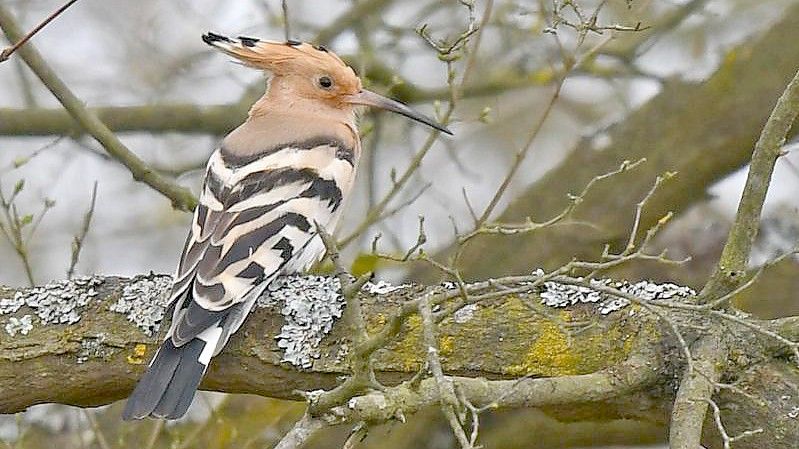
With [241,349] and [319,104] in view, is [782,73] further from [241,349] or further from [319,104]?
[241,349]

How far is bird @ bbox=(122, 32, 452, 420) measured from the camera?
258 centimetres

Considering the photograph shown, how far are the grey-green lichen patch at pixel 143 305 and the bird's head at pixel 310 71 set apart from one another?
1.55m

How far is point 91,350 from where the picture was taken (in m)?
2.59

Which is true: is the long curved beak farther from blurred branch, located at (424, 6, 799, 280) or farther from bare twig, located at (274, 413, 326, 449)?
bare twig, located at (274, 413, 326, 449)

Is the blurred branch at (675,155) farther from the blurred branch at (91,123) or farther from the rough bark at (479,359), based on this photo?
the rough bark at (479,359)

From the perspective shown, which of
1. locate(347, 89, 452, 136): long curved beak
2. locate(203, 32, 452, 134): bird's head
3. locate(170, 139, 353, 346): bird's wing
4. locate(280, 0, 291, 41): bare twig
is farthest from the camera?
locate(203, 32, 452, 134): bird's head

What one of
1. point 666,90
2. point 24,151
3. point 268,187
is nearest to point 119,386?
point 268,187

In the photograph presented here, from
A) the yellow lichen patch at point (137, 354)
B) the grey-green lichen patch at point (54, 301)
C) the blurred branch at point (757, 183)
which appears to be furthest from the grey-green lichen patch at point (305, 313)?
the blurred branch at point (757, 183)

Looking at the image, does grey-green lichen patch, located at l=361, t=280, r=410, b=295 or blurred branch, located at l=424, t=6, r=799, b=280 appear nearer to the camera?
grey-green lichen patch, located at l=361, t=280, r=410, b=295

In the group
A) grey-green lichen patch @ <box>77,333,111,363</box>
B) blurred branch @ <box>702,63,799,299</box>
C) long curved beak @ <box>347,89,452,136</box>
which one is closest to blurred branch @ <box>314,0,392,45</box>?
long curved beak @ <box>347,89,452,136</box>

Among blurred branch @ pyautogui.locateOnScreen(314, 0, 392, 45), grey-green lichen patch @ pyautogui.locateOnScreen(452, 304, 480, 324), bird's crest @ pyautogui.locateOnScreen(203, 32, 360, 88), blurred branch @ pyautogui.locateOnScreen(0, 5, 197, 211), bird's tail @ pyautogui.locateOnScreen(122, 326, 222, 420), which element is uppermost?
blurred branch @ pyautogui.locateOnScreen(314, 0, 392, 45)

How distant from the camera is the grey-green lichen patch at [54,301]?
2646 mm

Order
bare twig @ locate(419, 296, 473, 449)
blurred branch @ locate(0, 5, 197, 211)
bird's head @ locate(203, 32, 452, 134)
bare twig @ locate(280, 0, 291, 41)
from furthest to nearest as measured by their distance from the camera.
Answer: bird's head @ locate(203, 32, 452, 134) < bare twig @ locate(280, 0, 291, 41) < blurred branch @ locate(0, 5, 197, 211) < bare twig @ locate(419, 296, 473, 449)

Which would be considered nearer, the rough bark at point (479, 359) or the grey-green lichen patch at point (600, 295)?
the rough bark at point (479, 359)
